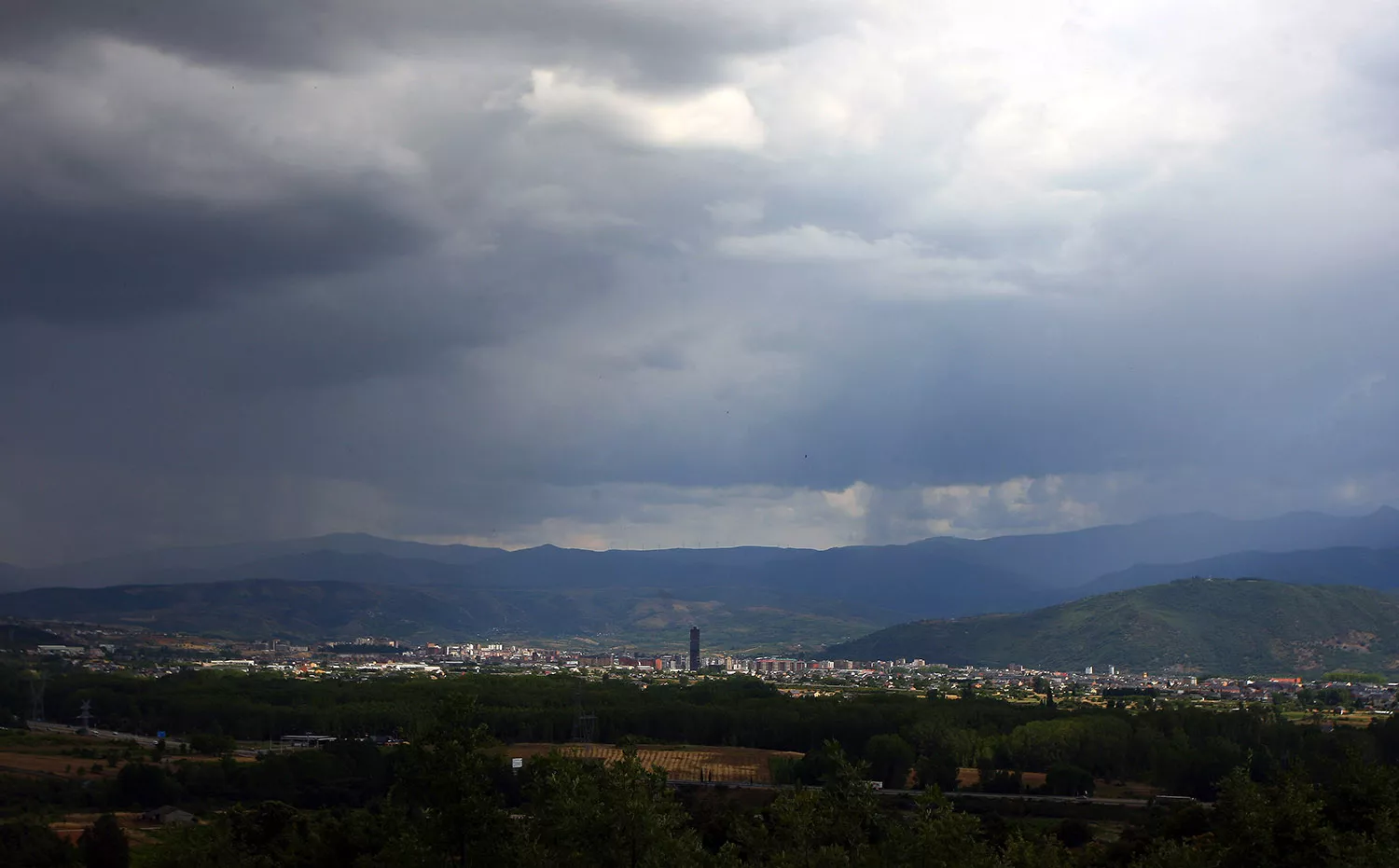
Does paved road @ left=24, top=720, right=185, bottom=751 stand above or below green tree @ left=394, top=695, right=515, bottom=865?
below

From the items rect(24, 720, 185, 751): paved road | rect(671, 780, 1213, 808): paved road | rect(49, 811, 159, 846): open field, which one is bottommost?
rect(671, 780, 1213, 808): paved road

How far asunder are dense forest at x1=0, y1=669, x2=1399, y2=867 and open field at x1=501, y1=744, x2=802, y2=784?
333cm

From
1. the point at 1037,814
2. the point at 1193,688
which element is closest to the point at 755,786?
the point at 1037,814

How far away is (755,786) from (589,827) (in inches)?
2162

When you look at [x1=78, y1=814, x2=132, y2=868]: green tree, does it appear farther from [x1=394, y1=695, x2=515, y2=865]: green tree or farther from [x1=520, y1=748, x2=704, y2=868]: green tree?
[x1=520, y1=748, x2=704, y2=868]: green tree

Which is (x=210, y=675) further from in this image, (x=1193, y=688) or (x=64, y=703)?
(x=1193, y=688)

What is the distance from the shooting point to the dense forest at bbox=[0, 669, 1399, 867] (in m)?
41.0

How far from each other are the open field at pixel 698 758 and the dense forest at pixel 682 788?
3326 millimetres

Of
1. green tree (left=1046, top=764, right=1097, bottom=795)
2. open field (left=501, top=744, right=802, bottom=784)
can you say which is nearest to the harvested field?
open field (left=501, top=744, right=802, bottom=784)

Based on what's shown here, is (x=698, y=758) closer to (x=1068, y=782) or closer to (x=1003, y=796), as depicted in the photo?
(x=1003, y=796)

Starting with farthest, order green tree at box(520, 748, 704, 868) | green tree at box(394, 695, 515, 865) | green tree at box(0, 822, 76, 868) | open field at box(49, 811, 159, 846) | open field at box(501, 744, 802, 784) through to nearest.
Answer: open field at box(501, 744, 802, 784) < open field at box(49, 811, 159, 846) < green tree at box(0, 822, 76, 868) < green tree at box(394, 695, 515, 865) < green tree at box(520, 748, 704, 868)

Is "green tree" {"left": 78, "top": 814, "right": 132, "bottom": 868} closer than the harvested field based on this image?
Yes

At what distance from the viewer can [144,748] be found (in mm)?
105938

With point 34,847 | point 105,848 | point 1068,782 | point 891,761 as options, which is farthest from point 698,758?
point 34,847
